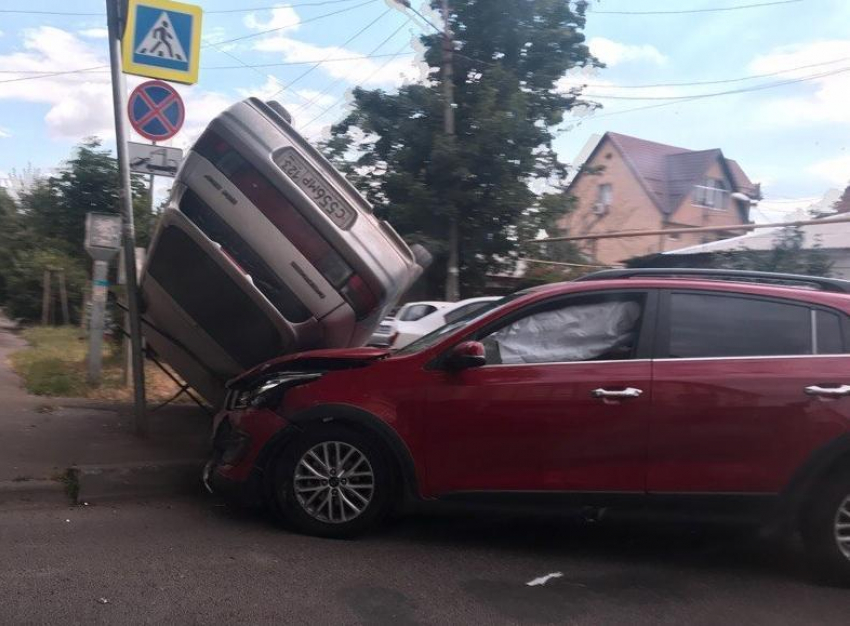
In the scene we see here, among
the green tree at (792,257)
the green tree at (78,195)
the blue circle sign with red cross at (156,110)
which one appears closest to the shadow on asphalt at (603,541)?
the blue circle sign with red cross at (156,110)

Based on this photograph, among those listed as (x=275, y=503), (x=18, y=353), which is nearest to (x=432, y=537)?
(x=275, y=503)

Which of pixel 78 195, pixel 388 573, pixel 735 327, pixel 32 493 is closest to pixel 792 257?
pixel 735 327

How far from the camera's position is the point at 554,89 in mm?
13977

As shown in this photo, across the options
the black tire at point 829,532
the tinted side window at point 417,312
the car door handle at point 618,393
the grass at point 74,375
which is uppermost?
the tinted side window at point 417,312

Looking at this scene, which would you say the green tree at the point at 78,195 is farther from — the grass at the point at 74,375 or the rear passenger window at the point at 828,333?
the rear passenger window at the point at 828,333

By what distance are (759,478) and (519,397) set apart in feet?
4.55

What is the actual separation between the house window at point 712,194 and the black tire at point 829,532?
100 ft

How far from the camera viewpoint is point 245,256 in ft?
20.2

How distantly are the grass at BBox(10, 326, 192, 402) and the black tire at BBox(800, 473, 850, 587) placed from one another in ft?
A: 21.5

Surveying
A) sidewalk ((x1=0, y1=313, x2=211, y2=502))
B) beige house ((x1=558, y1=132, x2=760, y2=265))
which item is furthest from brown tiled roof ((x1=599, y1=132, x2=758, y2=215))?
sidewalk ((x1=0, y1=313, x2=211, y2=502))

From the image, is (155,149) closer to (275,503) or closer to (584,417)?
(275,503)

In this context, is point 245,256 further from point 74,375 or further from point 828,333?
point 74,375

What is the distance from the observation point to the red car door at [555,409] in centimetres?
477

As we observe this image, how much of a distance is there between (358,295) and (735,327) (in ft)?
8.46
